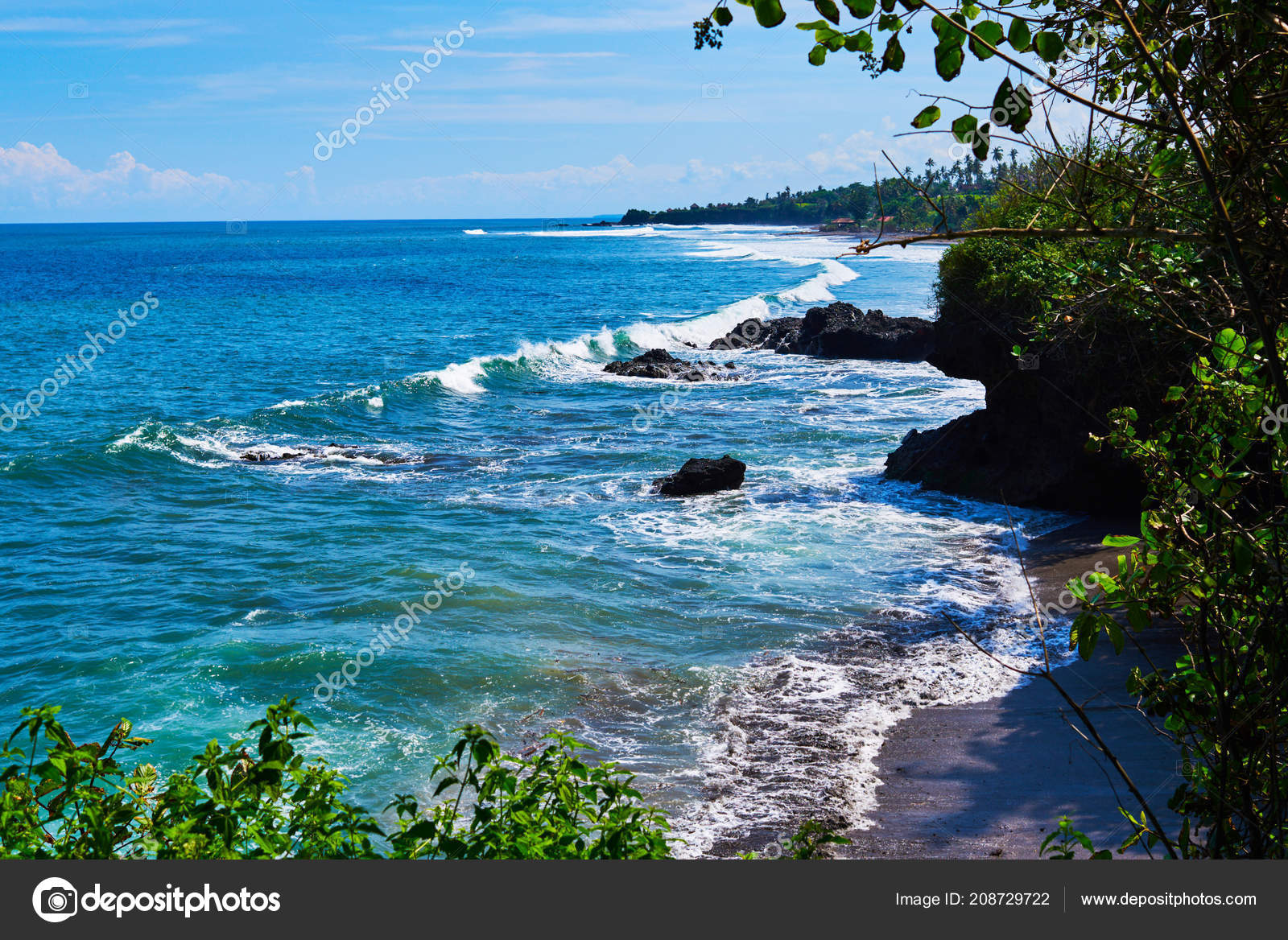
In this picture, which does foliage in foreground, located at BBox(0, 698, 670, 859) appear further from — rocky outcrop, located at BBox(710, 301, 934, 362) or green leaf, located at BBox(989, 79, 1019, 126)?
rocky outcrop, located at BBox(710, 301, 934, 362)

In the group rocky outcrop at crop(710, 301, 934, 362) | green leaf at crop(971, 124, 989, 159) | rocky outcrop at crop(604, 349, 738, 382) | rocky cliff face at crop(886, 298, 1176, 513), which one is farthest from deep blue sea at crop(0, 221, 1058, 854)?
green leaf at crop(971, 124, 989, 159)

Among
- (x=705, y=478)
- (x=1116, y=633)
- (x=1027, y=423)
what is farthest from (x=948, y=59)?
(x=705, y=478)

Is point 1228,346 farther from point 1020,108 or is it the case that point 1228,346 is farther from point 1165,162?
point 1020,108

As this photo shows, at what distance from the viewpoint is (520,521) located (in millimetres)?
17828

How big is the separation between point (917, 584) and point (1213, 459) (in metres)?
10.7

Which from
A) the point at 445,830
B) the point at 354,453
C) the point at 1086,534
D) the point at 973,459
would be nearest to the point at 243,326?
the point at 354,453

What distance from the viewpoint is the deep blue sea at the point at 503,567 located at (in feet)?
33.6

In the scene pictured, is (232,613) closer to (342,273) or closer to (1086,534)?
(1086,534)

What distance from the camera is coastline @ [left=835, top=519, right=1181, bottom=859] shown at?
25.0 ft
